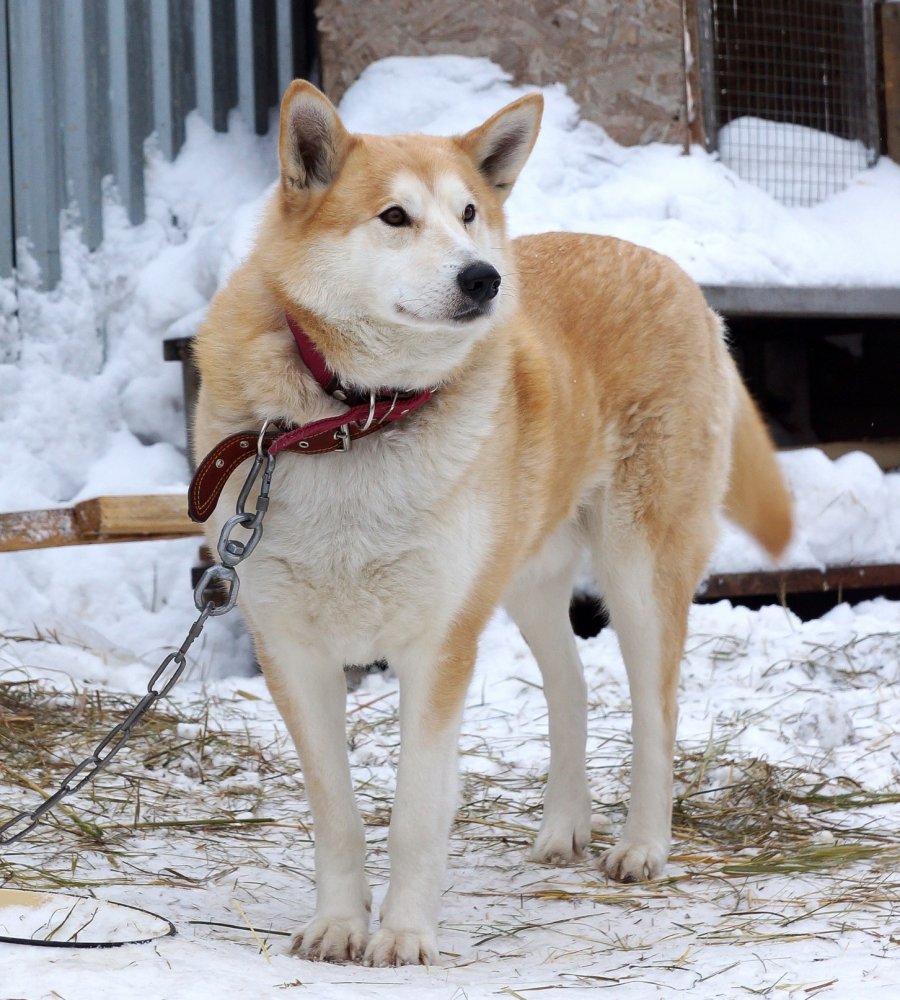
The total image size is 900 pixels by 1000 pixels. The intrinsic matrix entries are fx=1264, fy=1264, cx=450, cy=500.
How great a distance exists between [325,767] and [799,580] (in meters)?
3.43

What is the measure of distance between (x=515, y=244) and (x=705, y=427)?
0.72 metres

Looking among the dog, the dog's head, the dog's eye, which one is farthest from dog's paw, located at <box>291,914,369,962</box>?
the dog's eye

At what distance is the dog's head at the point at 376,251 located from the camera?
2424 mm

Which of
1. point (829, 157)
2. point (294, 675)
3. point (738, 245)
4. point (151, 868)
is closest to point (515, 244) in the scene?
point (294, 675)

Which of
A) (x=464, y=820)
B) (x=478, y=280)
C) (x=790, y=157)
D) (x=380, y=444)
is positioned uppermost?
(x=478, y=280)

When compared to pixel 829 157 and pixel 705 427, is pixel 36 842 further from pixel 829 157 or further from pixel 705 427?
pixel 829 157

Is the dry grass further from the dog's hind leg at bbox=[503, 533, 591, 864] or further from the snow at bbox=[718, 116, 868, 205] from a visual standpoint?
the snow at bbox=[718, 116, 868, 205]

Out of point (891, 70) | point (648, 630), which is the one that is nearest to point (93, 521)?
point (648, 630)

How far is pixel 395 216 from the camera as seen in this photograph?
2.52 metres

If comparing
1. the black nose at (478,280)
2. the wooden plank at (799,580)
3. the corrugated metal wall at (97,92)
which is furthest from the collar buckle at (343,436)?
the corrugated metal wall at (97,92)

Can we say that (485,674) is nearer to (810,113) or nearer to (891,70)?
(810,113)

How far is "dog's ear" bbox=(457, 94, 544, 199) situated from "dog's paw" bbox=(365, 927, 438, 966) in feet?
5.31

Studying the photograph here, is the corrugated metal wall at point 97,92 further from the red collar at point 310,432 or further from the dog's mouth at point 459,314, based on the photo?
the dog's mouth at point 459,314

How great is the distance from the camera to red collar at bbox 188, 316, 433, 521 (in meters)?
2.44
